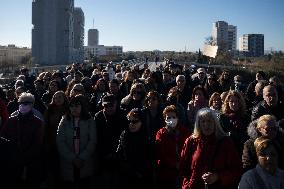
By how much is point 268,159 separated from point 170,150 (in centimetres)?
210

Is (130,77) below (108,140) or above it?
above

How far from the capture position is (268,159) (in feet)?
14.6

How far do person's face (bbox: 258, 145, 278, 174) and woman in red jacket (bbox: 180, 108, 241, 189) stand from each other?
0.52m

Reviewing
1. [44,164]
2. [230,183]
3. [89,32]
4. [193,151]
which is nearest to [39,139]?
[44,164]

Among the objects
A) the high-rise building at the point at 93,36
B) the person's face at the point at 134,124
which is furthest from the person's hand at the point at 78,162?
the high-rise building at the point at 93,36

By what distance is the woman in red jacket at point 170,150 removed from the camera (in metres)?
6.36

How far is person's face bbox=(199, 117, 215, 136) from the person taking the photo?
5.14 metres

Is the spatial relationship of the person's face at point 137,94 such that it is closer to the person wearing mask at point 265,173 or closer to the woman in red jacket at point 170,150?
the woman in red jacket at point 170,150

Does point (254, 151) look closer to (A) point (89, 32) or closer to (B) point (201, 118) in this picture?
(B) point (201, 118)

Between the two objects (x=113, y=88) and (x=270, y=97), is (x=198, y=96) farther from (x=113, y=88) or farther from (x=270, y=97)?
(x=113, y=88)

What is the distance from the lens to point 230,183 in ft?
16.4

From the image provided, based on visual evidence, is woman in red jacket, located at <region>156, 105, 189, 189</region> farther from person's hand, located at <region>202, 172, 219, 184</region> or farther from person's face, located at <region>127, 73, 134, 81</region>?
Answer: person's face, located at <region>127, 73, 134, 81</region>

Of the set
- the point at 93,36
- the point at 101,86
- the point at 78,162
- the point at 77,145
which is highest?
the point at 93,36

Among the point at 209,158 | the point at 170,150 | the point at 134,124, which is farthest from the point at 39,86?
the point at 209,158
